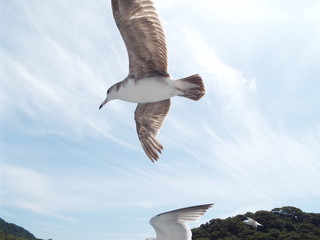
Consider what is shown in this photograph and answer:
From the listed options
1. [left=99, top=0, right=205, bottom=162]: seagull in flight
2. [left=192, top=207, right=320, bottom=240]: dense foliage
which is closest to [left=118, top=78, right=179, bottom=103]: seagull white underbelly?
[left=99, top=0, right=205, bottom=162]: seagull in flight

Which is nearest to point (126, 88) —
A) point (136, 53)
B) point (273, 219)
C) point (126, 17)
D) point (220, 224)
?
point (136, 53)

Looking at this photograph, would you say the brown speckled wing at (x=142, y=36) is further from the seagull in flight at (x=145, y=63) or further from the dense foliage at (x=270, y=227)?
the dense foliage at (x=270, y=227)

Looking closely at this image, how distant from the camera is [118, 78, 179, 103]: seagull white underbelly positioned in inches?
290

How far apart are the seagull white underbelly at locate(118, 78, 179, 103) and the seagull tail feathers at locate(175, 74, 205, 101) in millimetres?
125

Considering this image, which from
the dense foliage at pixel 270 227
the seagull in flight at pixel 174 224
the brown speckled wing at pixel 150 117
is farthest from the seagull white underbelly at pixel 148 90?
the dense foliage at pixel 270 227

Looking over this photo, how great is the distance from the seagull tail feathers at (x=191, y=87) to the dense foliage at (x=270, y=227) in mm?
23283

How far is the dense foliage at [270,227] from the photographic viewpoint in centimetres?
2964

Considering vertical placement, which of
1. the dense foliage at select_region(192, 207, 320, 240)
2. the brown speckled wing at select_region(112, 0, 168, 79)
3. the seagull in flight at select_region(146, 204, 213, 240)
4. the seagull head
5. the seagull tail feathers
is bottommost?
the seagull in flight at select_region(146, 204, 213, 240)

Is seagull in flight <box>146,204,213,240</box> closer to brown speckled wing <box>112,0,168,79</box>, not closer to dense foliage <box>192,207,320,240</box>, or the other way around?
brown speckled wing <box>112,0,168,79</box>

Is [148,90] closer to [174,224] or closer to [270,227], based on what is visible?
A: [174,224]

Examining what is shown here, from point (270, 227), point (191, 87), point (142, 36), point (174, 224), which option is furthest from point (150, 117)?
point (270, 227)

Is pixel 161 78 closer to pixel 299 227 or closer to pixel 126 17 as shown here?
pixel 126 17

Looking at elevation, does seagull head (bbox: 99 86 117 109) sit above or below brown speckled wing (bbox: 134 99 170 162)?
below

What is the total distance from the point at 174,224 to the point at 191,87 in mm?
2297
